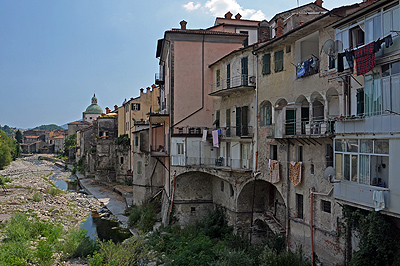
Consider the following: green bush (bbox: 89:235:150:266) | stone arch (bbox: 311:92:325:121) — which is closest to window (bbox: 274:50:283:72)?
stone arch (bbox: 311:92:325:121)

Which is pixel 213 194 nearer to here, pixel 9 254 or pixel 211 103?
pixel 211 103

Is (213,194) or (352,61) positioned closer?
(352,61)

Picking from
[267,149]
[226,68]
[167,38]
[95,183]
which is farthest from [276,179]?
[95,183]

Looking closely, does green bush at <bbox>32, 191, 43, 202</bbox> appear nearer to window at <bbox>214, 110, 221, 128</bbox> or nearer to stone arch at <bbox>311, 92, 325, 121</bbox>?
window at <bbox>214, 110, 221, 128</bbox>

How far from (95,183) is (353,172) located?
175 ft

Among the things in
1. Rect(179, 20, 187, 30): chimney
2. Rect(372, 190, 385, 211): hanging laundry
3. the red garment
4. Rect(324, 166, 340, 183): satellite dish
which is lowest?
Rect(372, 190, 385, 211): hanging laundry

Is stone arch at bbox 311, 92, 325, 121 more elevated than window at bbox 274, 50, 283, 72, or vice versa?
window at bbox 274, 50, 283, 72

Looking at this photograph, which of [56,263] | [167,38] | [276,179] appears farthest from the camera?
[167,38]

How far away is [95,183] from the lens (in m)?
60.8

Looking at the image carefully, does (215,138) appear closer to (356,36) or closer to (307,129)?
(307,129)

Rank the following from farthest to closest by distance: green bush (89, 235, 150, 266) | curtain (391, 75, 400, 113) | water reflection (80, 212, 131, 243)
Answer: water reflection (80, 212, 131, 243)
green bush (89, 235, 150, 266)
curtain (391, 75, 400, 113)

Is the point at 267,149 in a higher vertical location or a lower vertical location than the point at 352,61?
lower

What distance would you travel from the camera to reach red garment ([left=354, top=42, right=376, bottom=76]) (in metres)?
12.2

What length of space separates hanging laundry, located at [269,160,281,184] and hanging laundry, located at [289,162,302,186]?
106cm
